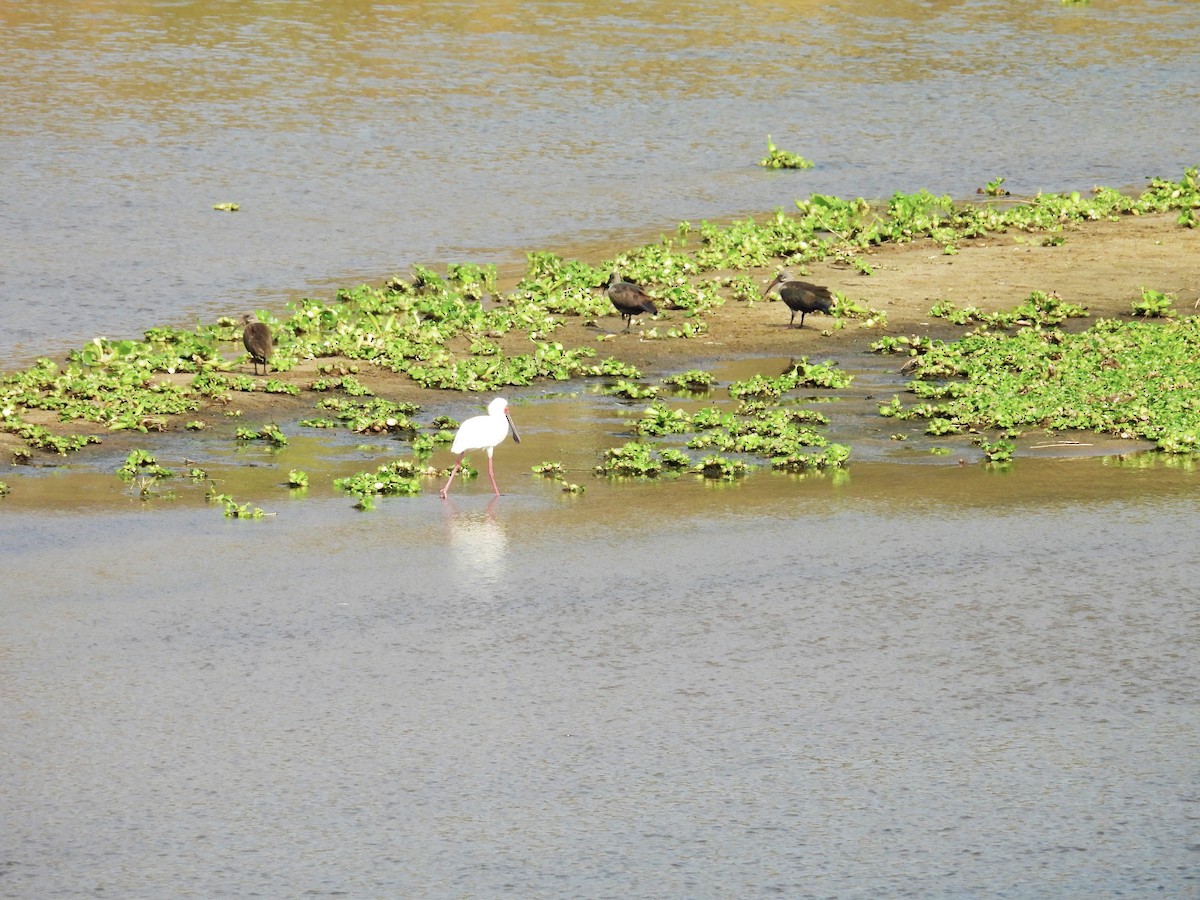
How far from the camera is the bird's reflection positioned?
9.88m

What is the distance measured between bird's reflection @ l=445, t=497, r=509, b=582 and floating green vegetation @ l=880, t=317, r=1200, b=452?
11.6 feet

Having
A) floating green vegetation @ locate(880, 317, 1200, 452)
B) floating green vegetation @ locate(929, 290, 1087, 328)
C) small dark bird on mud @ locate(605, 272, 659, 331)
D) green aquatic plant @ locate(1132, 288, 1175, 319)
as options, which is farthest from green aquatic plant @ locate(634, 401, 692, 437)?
green aquatic plant @ locate(1132, 288, 1175, 319)

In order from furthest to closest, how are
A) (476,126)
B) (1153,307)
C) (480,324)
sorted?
1. (476,126)
2. (1153,307)
3. (480,324)

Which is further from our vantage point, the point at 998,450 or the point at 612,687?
the point at 998,450

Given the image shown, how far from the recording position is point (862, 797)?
23.2 ft

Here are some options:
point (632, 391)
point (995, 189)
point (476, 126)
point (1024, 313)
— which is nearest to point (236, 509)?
point (632, 391)

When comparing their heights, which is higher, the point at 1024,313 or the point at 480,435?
the point at 1024,313

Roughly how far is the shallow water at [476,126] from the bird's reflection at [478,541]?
567cm

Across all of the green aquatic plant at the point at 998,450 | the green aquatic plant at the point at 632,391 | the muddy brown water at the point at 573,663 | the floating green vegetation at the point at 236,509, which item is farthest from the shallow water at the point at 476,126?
the green aquatic plant at the point at 998,450

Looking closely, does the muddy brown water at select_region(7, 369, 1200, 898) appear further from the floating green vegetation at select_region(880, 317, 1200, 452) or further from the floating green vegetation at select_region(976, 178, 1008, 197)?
the floating green vegetation at select_region(976, 178, 1008, 197)

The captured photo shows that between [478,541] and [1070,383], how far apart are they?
5292mm

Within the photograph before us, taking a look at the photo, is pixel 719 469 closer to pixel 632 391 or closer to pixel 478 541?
pixel 478 541

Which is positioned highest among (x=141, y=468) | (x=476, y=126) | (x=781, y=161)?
(x=476, y=126)

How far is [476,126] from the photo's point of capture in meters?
26.1
